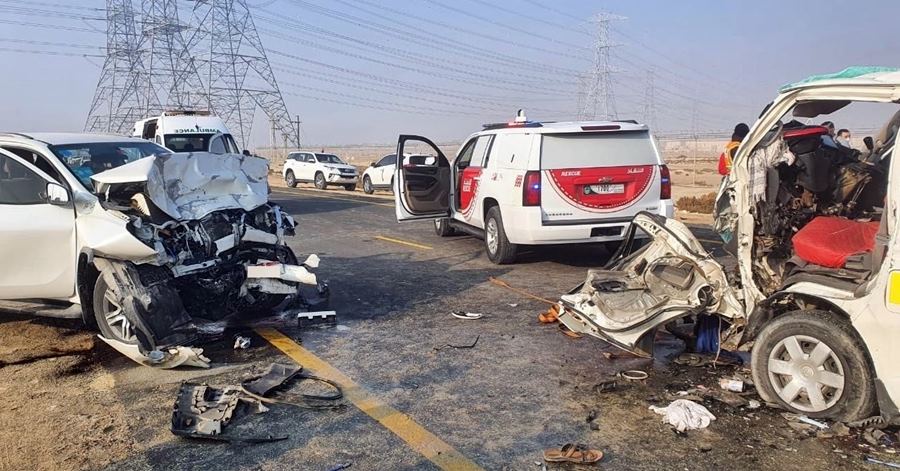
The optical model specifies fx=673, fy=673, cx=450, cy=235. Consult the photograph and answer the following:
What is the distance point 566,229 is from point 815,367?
4.57 metres

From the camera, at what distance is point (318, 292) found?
7477 millimetres

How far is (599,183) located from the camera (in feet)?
27.9

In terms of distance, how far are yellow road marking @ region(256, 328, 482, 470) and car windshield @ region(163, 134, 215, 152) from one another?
11.9m

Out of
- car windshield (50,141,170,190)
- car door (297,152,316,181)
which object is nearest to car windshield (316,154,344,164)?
car door (297,152,316,181)

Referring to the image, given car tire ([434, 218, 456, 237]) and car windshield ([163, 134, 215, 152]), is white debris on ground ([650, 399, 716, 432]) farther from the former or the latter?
car windshield ([163, 134, 215, 152])

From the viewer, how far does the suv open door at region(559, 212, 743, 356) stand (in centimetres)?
490

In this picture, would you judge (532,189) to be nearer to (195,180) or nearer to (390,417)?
(195,180)

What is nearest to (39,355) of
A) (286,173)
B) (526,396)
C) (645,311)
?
(526,396)

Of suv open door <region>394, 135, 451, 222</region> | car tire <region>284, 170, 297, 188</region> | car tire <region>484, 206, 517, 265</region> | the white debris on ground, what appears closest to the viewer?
the white debris on ground

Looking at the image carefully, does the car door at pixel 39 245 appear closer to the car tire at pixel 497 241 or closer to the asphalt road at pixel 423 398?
the asphalt road at pixel 423 398

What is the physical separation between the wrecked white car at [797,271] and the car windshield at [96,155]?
4.40 metres

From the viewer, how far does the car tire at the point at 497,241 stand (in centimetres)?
918

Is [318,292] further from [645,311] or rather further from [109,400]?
[645,311]

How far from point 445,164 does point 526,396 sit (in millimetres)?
6868
